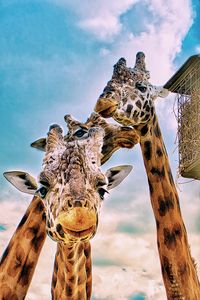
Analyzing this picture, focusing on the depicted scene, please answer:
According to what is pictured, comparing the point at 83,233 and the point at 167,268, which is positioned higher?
the point at 167,268

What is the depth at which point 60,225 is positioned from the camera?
1.95m

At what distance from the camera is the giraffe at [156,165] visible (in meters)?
3.01

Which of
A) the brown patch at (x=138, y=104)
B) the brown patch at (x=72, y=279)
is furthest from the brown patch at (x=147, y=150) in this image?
the brown patch at (x=72, y=279)

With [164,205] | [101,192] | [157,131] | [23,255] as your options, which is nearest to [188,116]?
[157,131]

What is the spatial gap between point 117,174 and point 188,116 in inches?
113

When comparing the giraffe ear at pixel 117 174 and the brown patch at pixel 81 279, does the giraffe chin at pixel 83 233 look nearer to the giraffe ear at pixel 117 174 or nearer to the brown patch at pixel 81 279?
the giraffe ear at pixel 117 174

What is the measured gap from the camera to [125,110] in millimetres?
3260

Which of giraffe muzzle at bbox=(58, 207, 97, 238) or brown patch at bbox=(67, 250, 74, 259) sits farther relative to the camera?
brown patch at bbox=(67, 250, 74, 259)

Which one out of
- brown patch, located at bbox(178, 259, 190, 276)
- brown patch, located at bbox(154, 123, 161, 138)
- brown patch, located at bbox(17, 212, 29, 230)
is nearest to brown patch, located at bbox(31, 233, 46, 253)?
brown patch, located at bbox(17, 212, 29, 230)

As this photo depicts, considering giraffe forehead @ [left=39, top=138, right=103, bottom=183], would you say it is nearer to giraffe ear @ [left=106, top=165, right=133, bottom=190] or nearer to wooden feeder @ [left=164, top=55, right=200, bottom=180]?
giraffe ear @ [left=106, top=165, right=133, bottom=190]

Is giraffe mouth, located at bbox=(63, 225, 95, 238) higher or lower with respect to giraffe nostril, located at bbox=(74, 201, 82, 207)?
lower

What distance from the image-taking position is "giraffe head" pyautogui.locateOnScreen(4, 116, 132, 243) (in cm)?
189

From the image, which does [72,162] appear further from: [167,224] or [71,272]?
[167,224]

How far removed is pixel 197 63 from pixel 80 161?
2.92 meters
